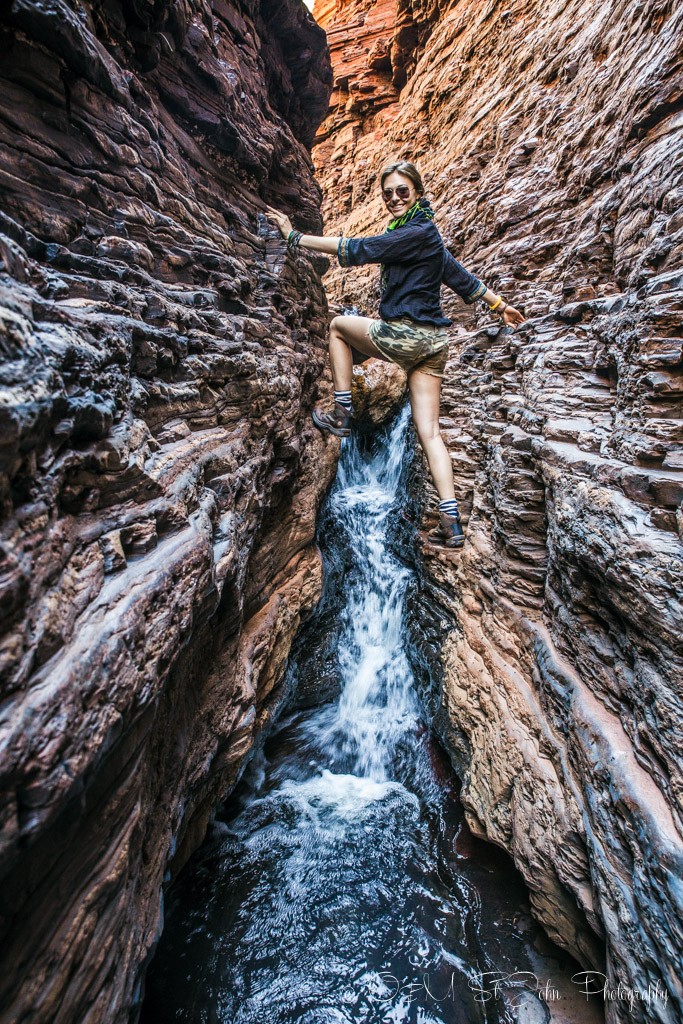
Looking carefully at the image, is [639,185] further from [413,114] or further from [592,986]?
[413,114]

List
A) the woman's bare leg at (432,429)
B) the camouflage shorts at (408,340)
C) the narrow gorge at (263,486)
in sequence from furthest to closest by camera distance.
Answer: the woman's bare leg at (432,429)
the camouflage shorts at (408,340)
the narrow gorge at (263,486)

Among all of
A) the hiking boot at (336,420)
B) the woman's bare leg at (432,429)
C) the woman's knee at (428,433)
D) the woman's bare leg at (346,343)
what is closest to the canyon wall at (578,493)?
the woman's bare leg at (432,429)

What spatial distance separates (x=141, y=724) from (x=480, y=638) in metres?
3.29

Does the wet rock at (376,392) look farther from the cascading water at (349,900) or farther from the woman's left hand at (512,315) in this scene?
the cascading water at (349,900)

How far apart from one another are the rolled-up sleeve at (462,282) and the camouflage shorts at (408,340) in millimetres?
420

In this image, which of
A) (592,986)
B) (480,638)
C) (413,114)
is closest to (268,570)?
(480,638)

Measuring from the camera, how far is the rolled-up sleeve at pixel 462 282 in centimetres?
340

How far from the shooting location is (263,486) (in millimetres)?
4250

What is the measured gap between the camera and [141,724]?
1.89 m

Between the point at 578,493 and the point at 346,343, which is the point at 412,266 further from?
the point at 578,493

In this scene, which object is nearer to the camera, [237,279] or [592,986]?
[592,986]

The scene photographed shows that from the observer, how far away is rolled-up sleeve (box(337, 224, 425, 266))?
3.02 m

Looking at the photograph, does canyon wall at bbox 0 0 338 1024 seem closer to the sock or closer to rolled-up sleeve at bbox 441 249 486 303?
the sock

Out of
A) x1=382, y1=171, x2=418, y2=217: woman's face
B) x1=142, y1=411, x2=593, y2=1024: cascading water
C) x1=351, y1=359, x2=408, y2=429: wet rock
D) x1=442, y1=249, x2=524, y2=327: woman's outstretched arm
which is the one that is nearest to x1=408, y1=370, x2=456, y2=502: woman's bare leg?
x1=442, y1=249, x2=524, y2=327: woman's outstretched arm
